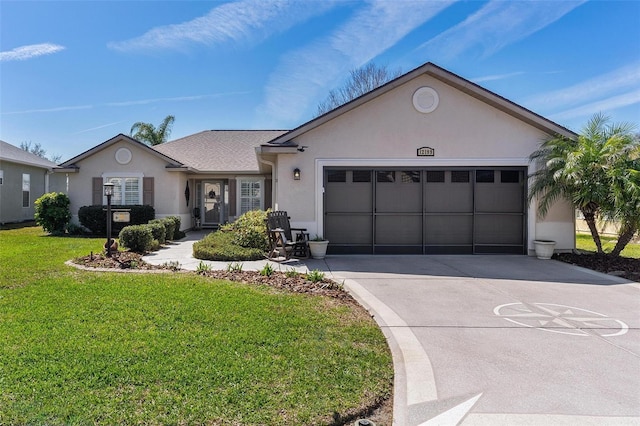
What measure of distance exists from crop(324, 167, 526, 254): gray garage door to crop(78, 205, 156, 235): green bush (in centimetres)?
891

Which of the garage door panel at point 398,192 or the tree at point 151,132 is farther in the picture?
the tree at point 151,132

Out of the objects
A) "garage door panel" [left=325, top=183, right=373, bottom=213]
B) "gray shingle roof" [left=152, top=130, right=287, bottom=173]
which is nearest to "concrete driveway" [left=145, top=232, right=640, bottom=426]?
"garage door panel" [left=325, top=183, right=373, bottom=213]

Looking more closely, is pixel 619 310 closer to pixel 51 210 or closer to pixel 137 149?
pixel 137 149

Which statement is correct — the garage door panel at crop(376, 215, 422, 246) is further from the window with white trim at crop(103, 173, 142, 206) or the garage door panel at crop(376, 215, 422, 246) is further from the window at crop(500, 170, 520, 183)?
the window with white trim at crop(103, 173, 142, 206)

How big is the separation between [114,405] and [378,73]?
29.2 metres

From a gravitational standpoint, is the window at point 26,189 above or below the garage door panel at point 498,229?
above

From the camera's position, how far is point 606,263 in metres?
8.95

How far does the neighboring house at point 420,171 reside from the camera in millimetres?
10359

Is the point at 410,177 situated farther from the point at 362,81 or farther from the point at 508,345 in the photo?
the point at 362,81

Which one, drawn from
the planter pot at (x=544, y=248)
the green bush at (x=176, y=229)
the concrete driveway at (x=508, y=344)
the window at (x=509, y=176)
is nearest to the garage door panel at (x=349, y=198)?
the concrete driveway at (x=508, y=344)

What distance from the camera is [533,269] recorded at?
8.59 meters

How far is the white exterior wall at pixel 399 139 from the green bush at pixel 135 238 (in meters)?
3.91

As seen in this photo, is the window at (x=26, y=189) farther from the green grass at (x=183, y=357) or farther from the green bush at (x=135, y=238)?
the green grass at (x=183, y=357)

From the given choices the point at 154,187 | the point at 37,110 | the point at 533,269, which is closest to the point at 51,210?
the point at 154,187
